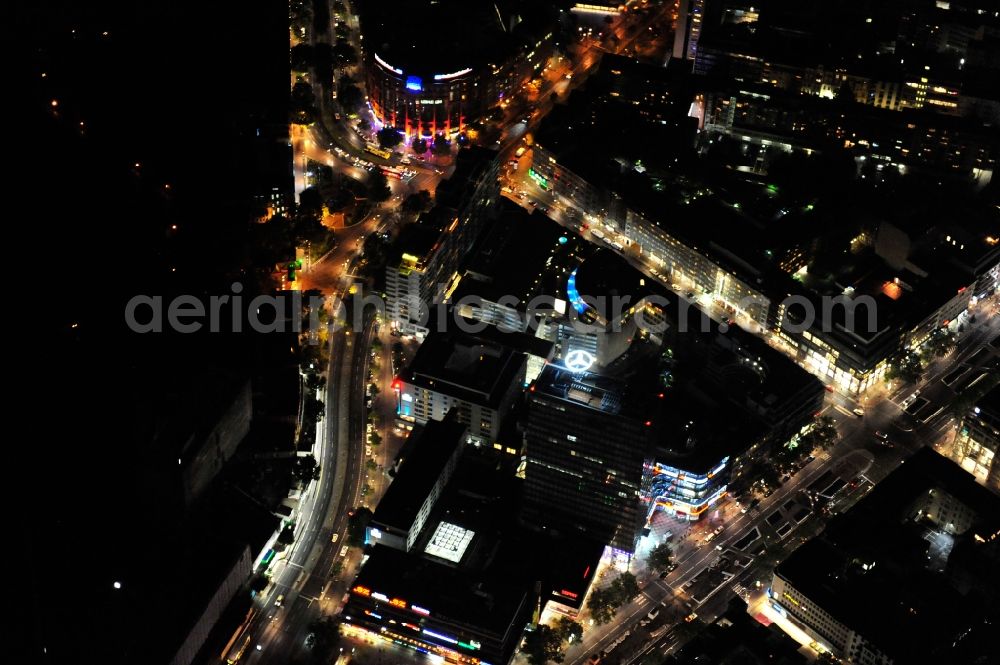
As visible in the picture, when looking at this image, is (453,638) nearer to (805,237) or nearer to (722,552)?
(722,552)

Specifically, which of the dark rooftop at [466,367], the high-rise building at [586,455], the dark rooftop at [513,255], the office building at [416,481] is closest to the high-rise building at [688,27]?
the dark rooftop at [513,255]

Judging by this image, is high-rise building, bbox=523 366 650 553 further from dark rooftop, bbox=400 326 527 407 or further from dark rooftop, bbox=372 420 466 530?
dark rooftop, bbox=400 326 527 407

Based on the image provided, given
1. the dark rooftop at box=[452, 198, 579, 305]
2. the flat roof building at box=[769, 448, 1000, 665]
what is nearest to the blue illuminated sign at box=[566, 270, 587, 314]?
the dark rooftop at box=[452, 198, 579, 305]

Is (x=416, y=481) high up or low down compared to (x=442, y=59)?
down

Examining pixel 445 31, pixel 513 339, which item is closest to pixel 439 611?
pixel 513 339

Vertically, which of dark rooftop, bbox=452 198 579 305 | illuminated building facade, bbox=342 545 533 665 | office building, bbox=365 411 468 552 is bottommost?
illuminated building facade, bbox=342 545 533 665

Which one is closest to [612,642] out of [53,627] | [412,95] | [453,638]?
[453,638]

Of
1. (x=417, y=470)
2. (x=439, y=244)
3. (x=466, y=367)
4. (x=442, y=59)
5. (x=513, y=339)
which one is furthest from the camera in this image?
(x=442, y=59)

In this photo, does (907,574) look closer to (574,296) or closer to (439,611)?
(439,611)

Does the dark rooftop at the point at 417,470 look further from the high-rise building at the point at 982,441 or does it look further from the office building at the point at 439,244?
the high-rise building at the point at 982,441
